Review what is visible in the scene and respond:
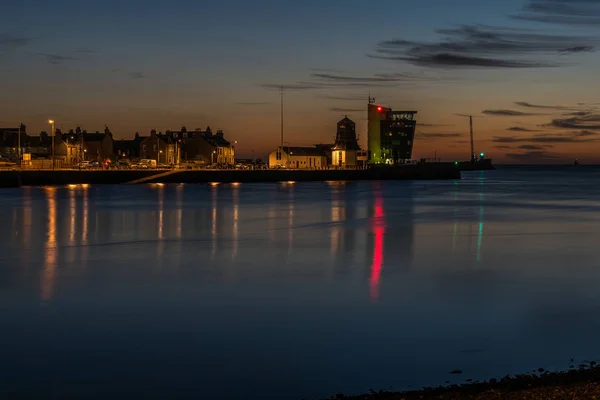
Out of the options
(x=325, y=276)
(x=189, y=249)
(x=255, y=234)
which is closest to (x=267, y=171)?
(x=255, y=234)

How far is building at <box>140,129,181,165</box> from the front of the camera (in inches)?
4574

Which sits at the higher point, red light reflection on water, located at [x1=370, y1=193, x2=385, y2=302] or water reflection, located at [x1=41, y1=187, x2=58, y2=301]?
red light reflection on water, located at [x1=370, y1=193, x2=385, y2=302]

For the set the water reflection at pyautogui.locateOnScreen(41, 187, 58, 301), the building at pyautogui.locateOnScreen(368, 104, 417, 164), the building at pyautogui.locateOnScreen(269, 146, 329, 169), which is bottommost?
the water reflection at pyautogui.locateOnScreen(41, 187, 58, 301)

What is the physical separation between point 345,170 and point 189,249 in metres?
85.1

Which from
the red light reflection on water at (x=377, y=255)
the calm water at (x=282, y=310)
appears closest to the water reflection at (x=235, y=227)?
the calm water at (x=282, y=310)

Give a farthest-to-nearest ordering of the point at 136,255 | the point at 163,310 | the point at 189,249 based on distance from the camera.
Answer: the point at 189,249 → the point at 136,255 → the point at 163,310

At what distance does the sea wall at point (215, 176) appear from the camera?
273 feet

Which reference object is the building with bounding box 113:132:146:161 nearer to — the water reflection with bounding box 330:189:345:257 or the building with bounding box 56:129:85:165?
the building with bounding box 56:129:85:165

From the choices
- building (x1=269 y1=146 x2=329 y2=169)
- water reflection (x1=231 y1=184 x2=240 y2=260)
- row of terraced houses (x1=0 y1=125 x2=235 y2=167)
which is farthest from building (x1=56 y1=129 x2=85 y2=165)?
water reflection (x1=231 y1=184 x2=240 y2=260)

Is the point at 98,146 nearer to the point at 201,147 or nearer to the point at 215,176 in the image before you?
the point at 201,147

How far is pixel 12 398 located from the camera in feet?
31.9

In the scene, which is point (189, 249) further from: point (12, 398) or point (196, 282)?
point (12, 398)

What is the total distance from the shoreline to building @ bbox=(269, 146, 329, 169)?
114 m

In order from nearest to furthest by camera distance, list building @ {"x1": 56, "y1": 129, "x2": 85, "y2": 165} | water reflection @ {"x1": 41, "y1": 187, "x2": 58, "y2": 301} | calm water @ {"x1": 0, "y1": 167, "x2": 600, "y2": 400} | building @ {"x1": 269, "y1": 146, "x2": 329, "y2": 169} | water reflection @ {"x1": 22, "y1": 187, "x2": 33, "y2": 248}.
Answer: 1. calm water @ {"x1": 0, "y1": 167, "x2": 600, "y2": 400}
2. water reflection @ {"x1": 41, "y1": 187, "x2": 58, "y2": 301}
3. water reflection @ {"x1": 22, "y1": 187, "x2": 33, "y2": 248}
4. building @ {"x1": 56, "y1": 129, "x2": 85, "y2": 165}
5. building @ {"x1": 269, "y1": 146, "x2": 329, "y2": 169}
